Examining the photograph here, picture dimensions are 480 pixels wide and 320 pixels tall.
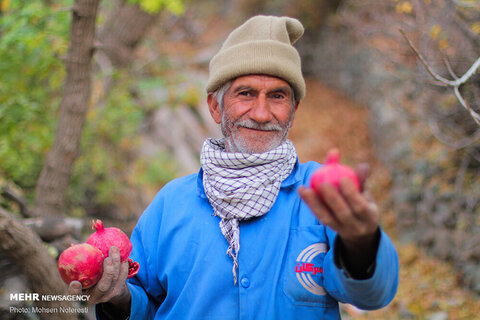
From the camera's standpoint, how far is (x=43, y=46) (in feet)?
13.1

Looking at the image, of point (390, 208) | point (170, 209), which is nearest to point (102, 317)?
point (170, 209)

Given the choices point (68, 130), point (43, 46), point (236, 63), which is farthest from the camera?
point (43, 46)

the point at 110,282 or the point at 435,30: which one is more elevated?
the point at 110,282

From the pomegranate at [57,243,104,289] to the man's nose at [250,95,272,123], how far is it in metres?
0.91

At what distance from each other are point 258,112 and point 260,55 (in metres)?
0.27

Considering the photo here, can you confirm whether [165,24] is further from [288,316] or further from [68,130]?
[288,316]

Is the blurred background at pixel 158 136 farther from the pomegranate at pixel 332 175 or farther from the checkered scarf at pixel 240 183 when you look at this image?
the pomegranate at pixel 332 175

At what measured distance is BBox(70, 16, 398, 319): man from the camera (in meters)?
1.68

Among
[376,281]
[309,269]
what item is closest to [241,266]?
[309,269]

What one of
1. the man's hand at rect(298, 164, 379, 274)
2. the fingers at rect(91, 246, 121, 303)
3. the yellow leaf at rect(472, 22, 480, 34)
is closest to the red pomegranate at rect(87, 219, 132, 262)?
the fingers at rect(91, 246, 121, 303)

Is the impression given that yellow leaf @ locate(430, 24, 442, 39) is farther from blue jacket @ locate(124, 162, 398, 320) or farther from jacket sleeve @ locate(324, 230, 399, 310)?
jacket sleeve @ locate(324, 230, 399, 310)

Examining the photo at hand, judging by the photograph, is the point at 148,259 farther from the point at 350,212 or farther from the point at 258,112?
the point at 350,212

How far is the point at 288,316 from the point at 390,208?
5526 millimetres

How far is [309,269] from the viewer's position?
172cm
